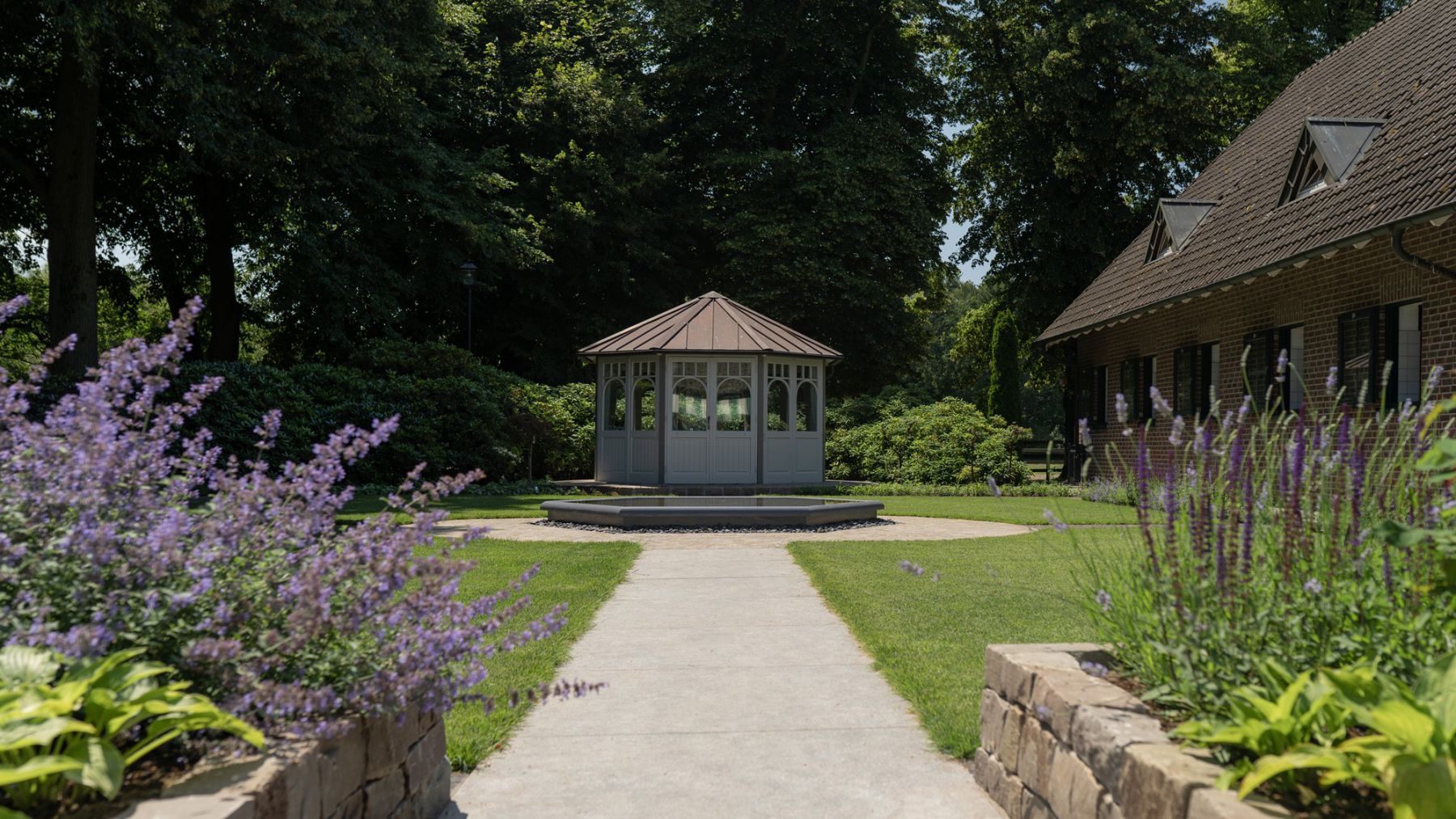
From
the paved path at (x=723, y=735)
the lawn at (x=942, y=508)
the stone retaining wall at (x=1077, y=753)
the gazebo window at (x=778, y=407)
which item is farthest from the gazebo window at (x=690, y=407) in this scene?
the stone retaining wall at (x=1077, y=753)

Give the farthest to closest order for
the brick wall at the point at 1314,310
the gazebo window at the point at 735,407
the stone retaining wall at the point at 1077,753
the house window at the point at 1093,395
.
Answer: the house window at the point at 1093,395
the gazebo window at the point at 735,407
the brick wall at the point at 1314,310
the stone retaining wall at the point at 1077,753

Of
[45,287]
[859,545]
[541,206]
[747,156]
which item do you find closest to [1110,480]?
[859,545]

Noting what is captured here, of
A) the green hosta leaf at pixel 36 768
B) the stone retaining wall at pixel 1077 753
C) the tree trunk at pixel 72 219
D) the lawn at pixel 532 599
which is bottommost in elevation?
the lawn at pixel 532 599

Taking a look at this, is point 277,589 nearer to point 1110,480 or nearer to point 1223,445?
point 1223,445

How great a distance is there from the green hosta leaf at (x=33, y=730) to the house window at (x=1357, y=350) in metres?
14.1

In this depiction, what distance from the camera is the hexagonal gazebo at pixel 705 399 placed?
22031mm

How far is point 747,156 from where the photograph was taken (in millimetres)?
31000

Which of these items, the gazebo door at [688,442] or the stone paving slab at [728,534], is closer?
the stone paving slab at [728,534]

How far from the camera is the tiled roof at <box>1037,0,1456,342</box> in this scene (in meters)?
12.4

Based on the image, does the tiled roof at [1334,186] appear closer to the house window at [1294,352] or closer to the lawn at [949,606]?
the house window at [1294,352]

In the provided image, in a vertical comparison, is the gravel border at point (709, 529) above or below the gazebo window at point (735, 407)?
below

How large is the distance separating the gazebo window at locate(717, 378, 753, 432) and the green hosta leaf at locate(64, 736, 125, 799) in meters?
19.9

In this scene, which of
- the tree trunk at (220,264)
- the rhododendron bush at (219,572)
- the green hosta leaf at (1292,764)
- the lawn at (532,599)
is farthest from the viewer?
the tree trunk at (220,264)

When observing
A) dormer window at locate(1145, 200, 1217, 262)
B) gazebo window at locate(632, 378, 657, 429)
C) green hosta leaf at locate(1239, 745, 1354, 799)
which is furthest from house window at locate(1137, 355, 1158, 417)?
green hosta leaf at locate(1239, 745, 1354, 799)
